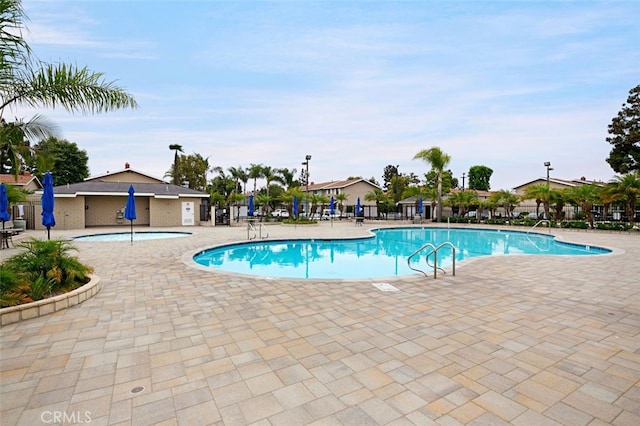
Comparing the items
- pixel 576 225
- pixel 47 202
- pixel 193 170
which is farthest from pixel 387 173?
pixel 47 202

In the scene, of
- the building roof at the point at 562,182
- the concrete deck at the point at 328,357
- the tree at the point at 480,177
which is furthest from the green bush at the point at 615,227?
the tree at the point at 480,177

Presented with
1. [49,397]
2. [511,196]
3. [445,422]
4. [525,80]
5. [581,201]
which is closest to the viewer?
[445,422]

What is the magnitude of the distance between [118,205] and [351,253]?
1723cm

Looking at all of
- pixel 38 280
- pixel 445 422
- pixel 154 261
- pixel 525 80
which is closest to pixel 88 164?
pixel 154 261

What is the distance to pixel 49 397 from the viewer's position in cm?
248

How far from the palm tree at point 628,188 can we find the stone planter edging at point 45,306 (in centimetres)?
2418

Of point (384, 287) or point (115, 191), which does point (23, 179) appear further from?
point (384, 287)

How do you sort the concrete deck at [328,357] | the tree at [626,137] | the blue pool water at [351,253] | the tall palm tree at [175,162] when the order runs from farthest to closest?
the tall palm tree at [175,162] → the tree at [626,137] → the blue pool water at [351,253] → the concrete deck at [328,357]

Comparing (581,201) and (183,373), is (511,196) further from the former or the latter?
(183,373)

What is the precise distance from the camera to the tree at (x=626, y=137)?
28656 millimetres

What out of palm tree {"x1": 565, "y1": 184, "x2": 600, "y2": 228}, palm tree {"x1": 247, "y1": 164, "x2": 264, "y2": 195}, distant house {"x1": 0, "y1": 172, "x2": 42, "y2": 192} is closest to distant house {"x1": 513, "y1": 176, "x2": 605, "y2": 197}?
palm tree {"x1": 565, "y1": 184, "x2": 600, "y2": 228}

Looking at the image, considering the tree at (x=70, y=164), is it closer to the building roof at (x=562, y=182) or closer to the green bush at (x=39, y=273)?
the green bush at (x=39, y=273)

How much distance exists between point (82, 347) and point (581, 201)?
83.6 feet

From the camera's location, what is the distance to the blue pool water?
982 cm
